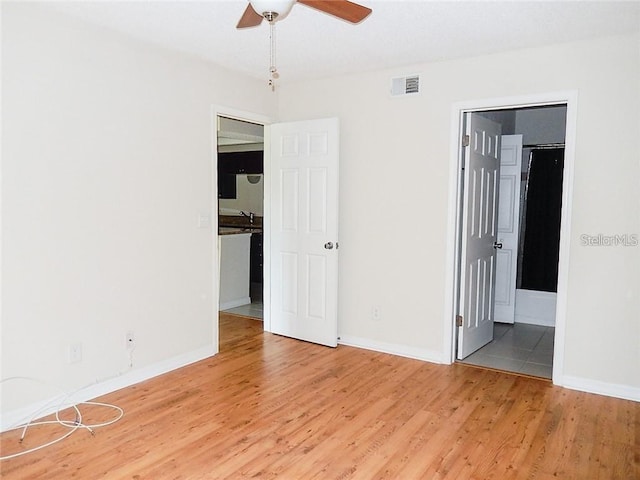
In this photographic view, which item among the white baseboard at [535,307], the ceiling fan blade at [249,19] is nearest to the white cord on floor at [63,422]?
the ceiling fan blade at [249,19]

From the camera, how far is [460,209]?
4.14 m

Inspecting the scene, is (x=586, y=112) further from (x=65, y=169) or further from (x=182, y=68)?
(x=65, y=169)

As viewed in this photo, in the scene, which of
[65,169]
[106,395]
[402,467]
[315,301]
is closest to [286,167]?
[315,301]

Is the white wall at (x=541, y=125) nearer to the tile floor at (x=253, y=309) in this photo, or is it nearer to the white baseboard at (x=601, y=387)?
the white baseboard at (x=601, y=387)

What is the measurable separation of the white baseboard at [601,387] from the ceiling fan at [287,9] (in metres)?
2.92

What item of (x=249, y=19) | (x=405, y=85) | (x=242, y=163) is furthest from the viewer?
(x=242, y=163)

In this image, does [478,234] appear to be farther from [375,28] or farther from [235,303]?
[235,303]

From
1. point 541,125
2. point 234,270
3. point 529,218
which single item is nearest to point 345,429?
point 234,270

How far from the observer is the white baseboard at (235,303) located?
19.4 feet

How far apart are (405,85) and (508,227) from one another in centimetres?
221

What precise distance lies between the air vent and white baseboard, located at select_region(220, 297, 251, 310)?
314 cm

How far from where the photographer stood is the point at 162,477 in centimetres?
243

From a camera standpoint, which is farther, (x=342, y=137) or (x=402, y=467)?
(x=342, y=137)

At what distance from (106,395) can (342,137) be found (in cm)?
288
